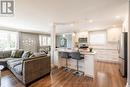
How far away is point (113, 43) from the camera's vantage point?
6.40 m

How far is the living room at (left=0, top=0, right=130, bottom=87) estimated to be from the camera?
9.77ft

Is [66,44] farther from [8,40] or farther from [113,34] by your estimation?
[8,40]

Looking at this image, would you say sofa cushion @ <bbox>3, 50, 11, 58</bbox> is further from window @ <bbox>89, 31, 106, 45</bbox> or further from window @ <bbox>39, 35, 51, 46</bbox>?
window @ <bbox>89, 31, 106, 45</bbox>

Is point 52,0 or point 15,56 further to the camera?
point 15,56

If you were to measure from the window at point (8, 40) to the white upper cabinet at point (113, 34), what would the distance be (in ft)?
20.4

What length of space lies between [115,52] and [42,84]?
504 centimetres

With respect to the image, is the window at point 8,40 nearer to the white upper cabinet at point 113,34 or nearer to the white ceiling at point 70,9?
the white ceiling at point 70,9

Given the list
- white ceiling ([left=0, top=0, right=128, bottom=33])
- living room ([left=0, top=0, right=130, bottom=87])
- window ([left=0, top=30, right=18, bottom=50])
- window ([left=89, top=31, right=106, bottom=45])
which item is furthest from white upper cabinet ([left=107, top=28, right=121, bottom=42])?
window ([left=0, top=30, right=18, bottom=50])

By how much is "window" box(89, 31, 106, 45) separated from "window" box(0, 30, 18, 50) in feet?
18.0

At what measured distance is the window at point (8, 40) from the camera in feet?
19.8

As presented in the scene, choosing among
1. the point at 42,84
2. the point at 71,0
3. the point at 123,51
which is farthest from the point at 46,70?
the point at 123,51

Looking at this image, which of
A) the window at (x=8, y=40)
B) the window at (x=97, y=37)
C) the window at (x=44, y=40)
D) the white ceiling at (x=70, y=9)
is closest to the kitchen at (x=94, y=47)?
the window at (x=97, y=37)

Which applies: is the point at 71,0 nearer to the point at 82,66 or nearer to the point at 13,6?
the point at 13,6

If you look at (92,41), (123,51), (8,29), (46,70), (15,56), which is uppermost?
(8,29)
